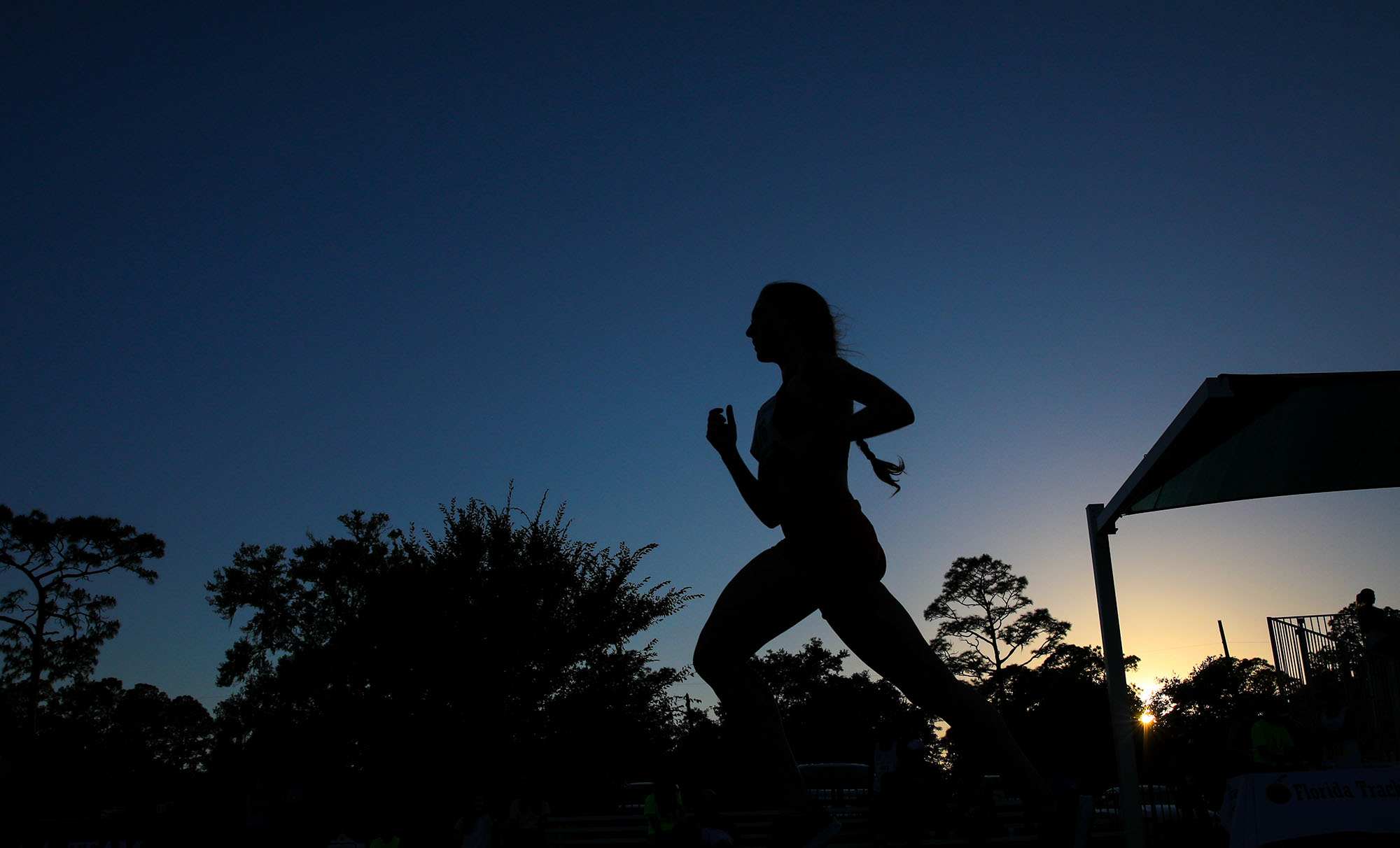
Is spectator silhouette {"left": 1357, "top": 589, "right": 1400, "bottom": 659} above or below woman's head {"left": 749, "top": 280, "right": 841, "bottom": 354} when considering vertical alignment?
below

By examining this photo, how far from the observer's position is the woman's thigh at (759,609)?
1.89 meters

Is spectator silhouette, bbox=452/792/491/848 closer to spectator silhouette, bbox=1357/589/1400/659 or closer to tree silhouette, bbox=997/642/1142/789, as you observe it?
spectator silhouette, bbox=1357/589/1400/659

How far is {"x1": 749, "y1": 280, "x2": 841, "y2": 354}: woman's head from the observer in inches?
85.6

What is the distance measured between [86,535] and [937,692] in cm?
3269

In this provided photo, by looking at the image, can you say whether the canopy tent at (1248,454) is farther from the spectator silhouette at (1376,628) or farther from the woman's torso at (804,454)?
the woman's torso at (804,454)

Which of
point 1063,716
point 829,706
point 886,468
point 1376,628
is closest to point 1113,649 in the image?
point 1376,628

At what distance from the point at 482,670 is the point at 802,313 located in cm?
1575

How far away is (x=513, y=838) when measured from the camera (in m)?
11.6

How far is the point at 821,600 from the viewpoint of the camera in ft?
6.25

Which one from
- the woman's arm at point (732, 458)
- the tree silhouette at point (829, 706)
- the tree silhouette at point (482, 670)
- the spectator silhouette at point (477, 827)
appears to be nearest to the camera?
the woman's arm at point (732, 458)

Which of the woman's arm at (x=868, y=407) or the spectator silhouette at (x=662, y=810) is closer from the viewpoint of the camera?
the woman's arm at (x=868, y=407)

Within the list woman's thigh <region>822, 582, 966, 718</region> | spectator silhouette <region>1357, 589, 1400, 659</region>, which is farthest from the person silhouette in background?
spectator silhouette <region>1357, 589, 1400, 659</region>

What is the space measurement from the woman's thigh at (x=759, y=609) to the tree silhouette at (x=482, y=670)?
1534cm

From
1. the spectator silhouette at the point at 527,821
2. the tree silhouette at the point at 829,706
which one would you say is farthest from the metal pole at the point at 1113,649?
the tree silhouette at the point at 829,706
